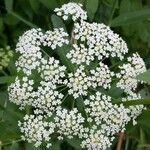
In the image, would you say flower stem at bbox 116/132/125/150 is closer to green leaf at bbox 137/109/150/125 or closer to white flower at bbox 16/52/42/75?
green leaf at bbox 137/109/150/125

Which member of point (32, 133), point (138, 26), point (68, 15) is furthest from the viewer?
point (138, 26)

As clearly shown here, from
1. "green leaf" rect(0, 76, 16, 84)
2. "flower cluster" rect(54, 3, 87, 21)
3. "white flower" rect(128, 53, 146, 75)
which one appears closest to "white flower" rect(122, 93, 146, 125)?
"white flower" rect(128, 53, 146, 75)

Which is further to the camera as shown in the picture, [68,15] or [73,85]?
[68,15]

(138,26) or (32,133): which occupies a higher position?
(138,26)

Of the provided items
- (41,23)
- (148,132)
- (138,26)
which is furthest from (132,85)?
(41,23)

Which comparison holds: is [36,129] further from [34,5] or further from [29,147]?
[34,5]

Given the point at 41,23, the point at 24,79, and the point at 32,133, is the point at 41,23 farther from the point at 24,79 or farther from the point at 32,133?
the point at 32,133

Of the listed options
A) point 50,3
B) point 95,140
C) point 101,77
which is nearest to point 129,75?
point 101,77
